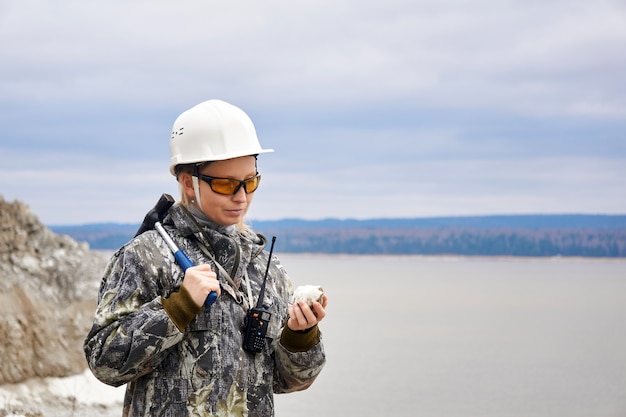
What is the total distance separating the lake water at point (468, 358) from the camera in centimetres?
2569

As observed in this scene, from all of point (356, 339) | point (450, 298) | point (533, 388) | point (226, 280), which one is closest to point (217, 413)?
point (226, 280)

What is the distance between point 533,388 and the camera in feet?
104

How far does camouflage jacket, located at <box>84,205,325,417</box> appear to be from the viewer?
3.62m

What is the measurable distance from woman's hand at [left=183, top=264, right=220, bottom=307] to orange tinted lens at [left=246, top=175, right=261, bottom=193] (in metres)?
0.45

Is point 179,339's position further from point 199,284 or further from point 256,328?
point 256,328

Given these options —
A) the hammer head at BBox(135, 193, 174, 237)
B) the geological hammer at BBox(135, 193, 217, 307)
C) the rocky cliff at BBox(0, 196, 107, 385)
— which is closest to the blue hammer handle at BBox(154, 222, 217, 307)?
the geological hammer at BBox(135, 193, 217, 307)

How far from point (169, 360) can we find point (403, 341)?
4319 cm

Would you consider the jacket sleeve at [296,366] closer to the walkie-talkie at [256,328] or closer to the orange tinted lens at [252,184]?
the walkie-talkie at [256,328]

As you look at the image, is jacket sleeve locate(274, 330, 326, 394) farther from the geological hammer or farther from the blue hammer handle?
the geological hammer

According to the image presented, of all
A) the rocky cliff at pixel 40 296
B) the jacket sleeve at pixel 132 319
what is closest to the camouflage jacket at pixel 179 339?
the jacket sleeve at pixel 132 319

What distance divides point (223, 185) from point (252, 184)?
0.40 feet

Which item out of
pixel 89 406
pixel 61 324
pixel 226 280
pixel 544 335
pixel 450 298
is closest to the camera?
pixel 226 280

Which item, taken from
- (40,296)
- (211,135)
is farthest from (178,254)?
(40,296)

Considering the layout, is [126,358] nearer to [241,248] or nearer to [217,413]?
[217,413]
